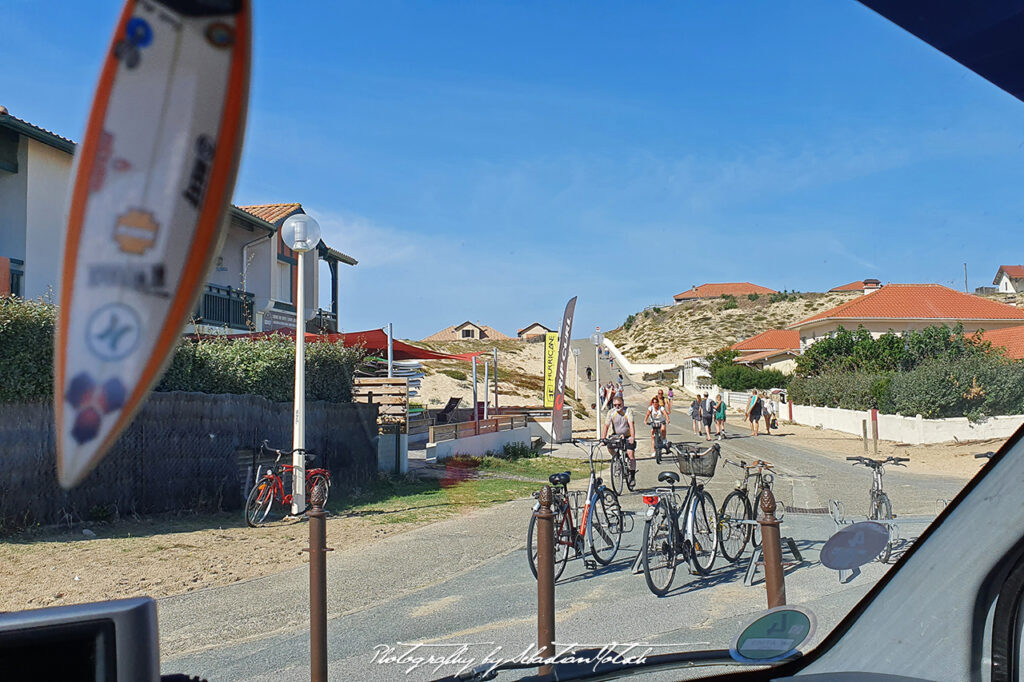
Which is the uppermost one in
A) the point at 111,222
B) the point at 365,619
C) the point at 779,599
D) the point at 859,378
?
the point at 111,222

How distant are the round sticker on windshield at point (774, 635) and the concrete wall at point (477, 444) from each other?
5738 millimetres

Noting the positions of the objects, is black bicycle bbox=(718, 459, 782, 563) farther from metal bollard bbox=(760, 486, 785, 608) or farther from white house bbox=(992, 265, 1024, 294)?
white house bbox=(992, 265, 1024, 294)

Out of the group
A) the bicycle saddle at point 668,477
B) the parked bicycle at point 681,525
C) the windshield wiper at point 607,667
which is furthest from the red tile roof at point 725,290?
the bicycle saddle at point 668,477

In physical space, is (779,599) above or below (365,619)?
above

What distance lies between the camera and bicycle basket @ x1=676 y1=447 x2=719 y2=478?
10.3 feet

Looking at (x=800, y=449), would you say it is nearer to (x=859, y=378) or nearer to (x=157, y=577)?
(x=859, y=378)

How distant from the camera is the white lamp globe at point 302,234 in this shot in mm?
1132

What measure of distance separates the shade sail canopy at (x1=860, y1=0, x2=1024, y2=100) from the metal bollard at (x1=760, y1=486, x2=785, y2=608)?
3.95ft

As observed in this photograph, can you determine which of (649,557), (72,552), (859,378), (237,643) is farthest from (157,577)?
(649,557)

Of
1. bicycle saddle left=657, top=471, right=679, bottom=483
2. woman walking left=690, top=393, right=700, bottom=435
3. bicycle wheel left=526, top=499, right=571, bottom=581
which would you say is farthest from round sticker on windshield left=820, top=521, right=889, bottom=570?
bicycle wheel left=526, top=499, right=571, bottom=581

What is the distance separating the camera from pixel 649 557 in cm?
354

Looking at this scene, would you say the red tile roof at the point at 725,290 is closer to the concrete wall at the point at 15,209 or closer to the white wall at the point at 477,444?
the concrete wall at the point at 15,209

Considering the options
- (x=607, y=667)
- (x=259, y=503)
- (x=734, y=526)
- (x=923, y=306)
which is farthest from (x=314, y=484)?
(x=923, y=306)

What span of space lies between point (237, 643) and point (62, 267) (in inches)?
98.7
